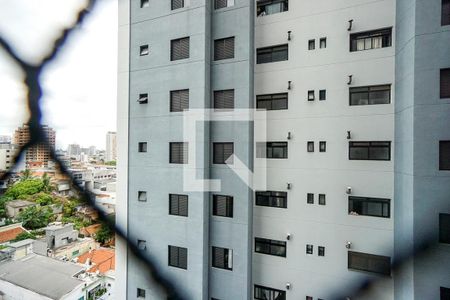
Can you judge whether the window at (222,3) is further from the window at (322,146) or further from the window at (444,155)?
the window at (444,155)

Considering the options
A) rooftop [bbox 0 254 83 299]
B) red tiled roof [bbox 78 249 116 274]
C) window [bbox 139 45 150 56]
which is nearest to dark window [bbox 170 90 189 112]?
window [bbox 139 45 150 56]

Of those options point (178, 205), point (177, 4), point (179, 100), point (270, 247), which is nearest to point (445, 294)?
point (270, 247)

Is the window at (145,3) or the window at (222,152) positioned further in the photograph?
the window at (145,3)

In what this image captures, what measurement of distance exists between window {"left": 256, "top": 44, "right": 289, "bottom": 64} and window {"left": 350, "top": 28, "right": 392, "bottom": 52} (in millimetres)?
857

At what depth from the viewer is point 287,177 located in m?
3.28

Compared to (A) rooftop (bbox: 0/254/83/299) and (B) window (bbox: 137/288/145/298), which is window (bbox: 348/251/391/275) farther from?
(A) rooftop (bbox: 0/254/83/299)

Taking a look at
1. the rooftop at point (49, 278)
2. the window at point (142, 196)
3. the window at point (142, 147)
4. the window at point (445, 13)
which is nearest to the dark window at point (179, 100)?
the window at point (142, 147)

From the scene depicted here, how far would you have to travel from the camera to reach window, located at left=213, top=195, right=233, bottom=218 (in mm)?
3264

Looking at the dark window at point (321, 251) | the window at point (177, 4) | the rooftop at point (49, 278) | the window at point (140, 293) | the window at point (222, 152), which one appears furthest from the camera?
the rooftop at point (49, 278)

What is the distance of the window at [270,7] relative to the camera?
3334 mm

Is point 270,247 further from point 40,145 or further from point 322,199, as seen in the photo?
point 40,145

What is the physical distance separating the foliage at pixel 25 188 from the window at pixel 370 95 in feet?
11.0

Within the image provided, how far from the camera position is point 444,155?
7.47 ft

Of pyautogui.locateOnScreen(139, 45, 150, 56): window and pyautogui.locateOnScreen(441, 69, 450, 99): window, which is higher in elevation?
pyautogui.locateOnScreen(139, 45, 150, 56): window
